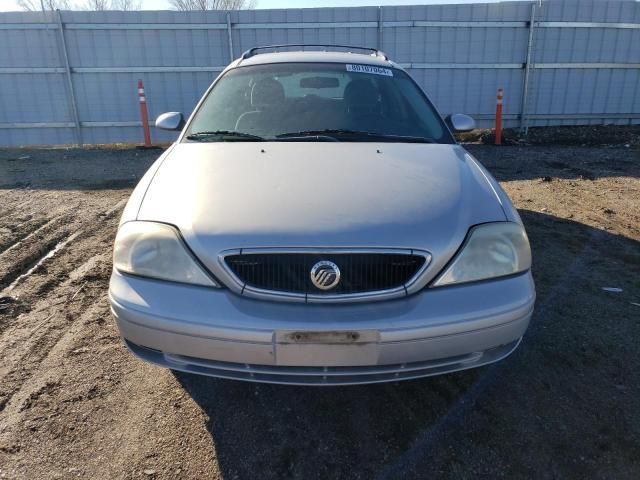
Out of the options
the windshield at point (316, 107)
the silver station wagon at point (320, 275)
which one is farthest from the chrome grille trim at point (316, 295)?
the windshield at point (316, 107)

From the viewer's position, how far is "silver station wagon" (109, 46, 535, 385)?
5.95 ft

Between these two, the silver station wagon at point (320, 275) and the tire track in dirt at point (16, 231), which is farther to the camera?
the tire track in dirt at point (16, 231)

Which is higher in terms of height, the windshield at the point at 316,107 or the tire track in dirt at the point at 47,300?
the windshield at the point at 316,107

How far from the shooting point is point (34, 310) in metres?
3.11

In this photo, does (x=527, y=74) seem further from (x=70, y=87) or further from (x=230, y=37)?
(x=70, y=87)

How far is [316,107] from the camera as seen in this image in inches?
125

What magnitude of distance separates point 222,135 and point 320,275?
1.45 m

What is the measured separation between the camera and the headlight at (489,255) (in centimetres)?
195

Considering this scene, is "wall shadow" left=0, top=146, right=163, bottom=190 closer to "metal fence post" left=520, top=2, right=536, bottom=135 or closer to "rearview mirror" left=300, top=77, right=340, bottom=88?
"rearview mirror" left=300, top=77, right=340, bottom=88

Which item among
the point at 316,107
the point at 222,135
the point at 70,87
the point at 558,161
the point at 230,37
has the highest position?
the point at 230,37

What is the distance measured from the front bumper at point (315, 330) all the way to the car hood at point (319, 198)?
183 millimetres

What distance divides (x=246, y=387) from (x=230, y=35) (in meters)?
9.21

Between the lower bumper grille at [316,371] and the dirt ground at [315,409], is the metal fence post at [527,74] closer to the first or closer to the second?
the dirt ground at [315,409]

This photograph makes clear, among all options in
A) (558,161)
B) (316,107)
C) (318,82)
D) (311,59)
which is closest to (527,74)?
(558,161)
